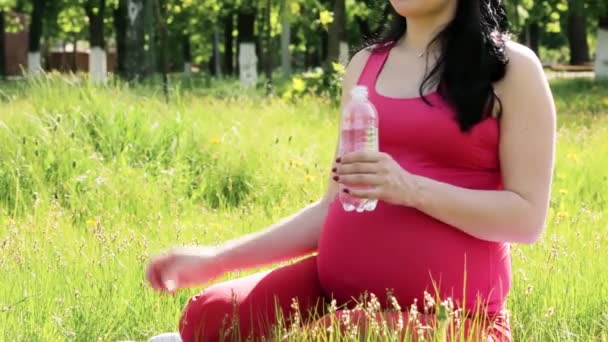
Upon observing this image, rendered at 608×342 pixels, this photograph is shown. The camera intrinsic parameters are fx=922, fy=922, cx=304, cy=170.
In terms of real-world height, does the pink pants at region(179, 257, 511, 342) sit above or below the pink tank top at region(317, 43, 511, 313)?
below

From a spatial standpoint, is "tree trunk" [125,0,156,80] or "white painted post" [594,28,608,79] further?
"white painted post" [594,28,608,79]

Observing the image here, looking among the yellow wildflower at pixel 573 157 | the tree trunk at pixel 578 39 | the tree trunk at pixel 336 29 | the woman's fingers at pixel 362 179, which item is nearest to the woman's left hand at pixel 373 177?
the woman's fingers at pixel 362 179

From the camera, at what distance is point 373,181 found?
1804 mm

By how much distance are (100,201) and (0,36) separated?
3100cm

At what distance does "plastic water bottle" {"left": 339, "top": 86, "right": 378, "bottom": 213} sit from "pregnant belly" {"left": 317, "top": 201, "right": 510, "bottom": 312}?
87 mm

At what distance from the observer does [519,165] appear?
6.53ft

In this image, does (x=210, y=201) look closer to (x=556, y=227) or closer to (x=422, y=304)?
(x=556, y=227)

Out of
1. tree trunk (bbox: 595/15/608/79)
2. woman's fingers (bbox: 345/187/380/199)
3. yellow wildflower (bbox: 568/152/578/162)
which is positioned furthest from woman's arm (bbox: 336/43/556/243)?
tree trunk (bbox: 595/15/608/79)

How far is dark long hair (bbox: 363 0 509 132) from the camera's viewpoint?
1980 mm

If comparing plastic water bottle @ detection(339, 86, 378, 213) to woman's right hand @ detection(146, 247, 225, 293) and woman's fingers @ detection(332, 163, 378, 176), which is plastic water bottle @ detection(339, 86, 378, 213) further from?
woman's right hand @ detection(146, 247, 225, 293)

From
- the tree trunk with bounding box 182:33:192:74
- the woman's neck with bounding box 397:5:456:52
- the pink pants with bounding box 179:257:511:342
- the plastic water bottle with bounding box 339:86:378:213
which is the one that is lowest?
the tree trunk with bounding box 182:33:192:74

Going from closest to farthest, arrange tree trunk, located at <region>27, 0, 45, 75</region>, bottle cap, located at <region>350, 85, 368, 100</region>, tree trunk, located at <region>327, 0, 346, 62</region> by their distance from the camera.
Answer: bottle cap, located at <region>350, 85, 368, 100</region>
tree trunk, located at <region>327, 0, 346, 62</region>
tree trunk, located at <region>27, 0, 45, 75</region>

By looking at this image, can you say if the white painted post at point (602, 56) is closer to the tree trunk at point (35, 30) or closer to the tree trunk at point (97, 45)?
the tree trunk at point (97, 45)

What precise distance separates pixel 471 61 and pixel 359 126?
1.13 ft
